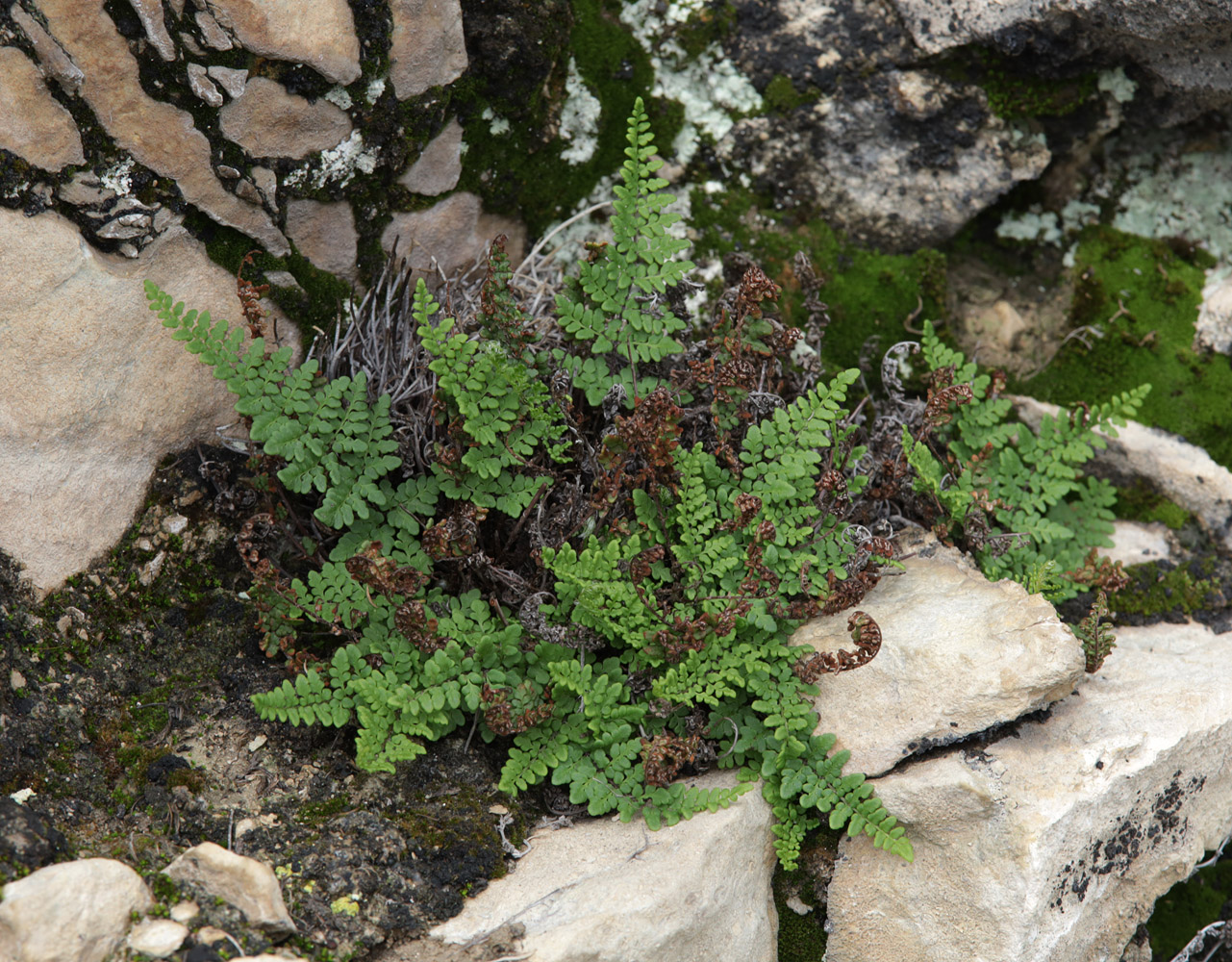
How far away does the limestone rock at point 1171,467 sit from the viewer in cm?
462

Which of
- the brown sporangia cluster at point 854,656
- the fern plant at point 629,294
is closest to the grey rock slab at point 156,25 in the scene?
the fern plant at point 629,294

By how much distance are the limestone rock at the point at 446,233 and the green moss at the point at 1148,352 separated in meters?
3.03

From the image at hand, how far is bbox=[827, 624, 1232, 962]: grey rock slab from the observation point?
10.9ft

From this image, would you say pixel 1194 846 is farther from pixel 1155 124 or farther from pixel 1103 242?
pixel 1155 124

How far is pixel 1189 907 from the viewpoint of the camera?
13.5 ft

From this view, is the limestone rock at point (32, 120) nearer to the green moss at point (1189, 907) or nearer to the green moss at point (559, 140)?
the green moss at point (559, 140)

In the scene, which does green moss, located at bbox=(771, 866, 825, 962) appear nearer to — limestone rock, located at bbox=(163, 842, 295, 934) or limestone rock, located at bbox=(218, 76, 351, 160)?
limestone rock, located at bbox=(163, 842, 295, 934)

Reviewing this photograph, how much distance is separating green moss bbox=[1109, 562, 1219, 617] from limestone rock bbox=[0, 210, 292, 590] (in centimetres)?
462

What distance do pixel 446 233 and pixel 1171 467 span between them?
402cm

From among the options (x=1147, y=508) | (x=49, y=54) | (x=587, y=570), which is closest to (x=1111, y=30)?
(x=1147, y=508)

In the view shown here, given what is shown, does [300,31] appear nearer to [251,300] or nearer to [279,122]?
[279,122]

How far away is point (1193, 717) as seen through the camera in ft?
11.9

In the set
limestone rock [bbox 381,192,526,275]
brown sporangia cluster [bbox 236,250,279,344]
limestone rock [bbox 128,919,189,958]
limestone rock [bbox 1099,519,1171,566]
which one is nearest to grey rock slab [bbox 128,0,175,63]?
brown sporangia cluster [bbox 236,250,279,344]

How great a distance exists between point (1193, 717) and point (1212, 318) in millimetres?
2434
